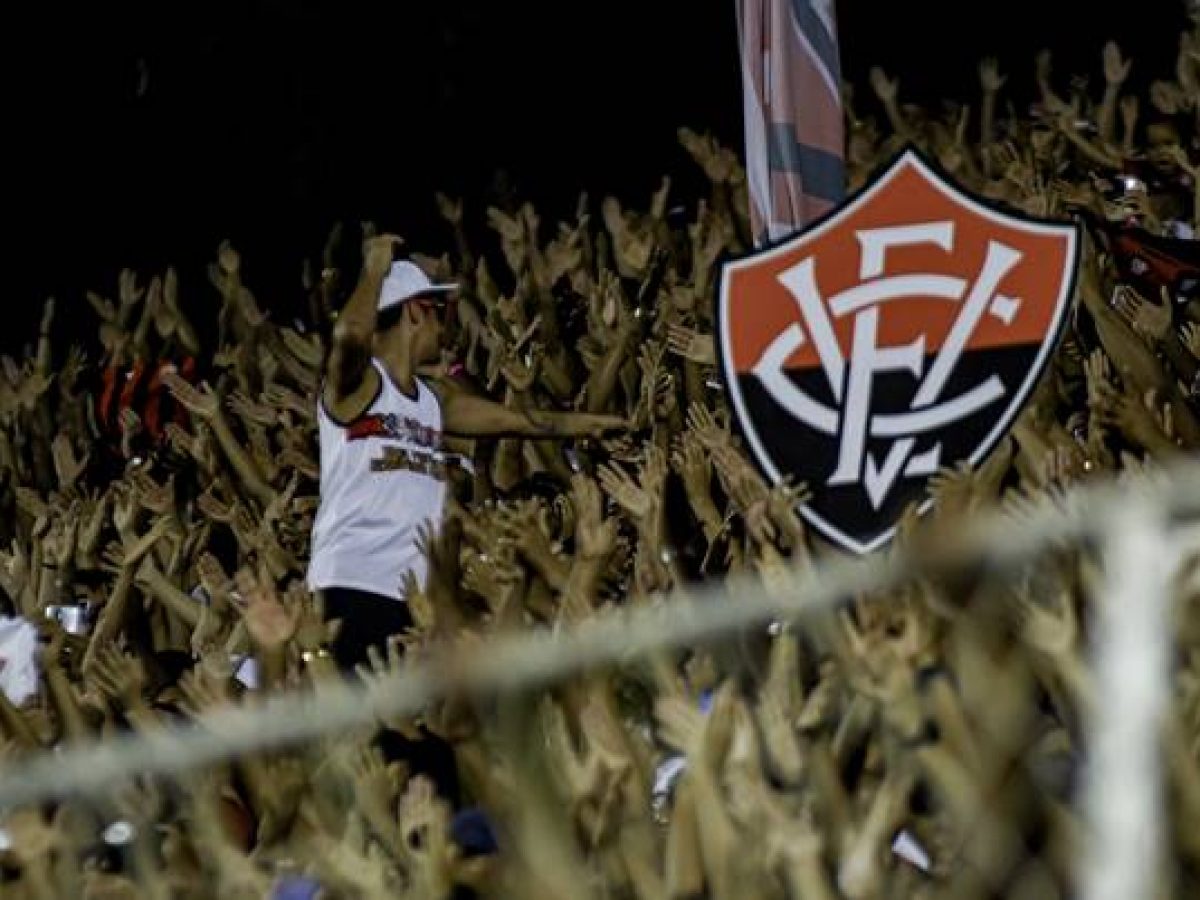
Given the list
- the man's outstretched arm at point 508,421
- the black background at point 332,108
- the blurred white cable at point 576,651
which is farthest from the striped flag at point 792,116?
the black background at point 332,108

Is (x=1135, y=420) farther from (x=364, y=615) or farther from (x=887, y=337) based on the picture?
(x=364, y=615)

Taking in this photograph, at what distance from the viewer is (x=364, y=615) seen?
666cm

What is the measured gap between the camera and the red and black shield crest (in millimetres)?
5152

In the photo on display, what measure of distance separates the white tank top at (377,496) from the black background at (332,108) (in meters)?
5.49

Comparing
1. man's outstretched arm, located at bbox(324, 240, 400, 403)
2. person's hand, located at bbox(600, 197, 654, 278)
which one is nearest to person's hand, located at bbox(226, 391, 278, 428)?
person's hand, located at bbox(600, 197, 654, 278)

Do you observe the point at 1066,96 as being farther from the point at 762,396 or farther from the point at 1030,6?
the point at 762,396

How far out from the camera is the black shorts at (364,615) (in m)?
6.60

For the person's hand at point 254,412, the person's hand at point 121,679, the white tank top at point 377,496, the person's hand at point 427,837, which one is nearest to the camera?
the person's hand at point 427,837

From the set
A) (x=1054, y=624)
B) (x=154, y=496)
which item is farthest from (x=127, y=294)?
(x=1054, y=624)

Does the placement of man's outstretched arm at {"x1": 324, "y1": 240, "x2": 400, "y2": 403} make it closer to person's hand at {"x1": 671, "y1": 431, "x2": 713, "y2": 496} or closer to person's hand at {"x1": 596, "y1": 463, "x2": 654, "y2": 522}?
person's hand at {"x1": 671, "y1": 431, "x2": 713, "y2": 496}

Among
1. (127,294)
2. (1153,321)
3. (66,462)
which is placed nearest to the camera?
(1153,321)

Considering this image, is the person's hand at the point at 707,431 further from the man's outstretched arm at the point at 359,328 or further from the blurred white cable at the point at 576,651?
the blurred white cable at the point at 576,651

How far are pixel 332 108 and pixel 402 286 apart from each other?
6029mm

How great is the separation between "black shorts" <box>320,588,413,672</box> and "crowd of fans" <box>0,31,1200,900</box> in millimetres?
199
